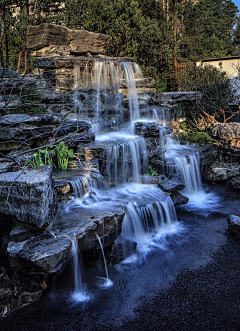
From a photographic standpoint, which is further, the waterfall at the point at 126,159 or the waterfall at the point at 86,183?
the waterfall at the point at 126,159

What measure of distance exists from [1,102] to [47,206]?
19.5 ft

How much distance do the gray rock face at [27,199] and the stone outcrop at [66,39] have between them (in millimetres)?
9882

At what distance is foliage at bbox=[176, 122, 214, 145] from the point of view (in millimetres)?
13691

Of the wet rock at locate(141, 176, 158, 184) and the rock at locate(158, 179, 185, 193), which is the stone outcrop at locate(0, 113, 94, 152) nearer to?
the wet rock at locate(141, 176, 158, 184)

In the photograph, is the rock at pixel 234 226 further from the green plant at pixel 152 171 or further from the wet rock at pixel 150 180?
the green plant at pixel 152 171

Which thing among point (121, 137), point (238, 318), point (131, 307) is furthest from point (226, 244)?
point (121, 137)

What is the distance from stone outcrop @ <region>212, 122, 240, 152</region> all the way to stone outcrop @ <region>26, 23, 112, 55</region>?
740 cm

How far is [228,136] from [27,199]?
32.3ft

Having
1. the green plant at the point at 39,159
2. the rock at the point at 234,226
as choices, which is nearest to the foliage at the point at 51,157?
the green plant at the point at 39,159

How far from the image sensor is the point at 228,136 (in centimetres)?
1244

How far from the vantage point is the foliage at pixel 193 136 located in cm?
1369

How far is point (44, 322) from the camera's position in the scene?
482 cm

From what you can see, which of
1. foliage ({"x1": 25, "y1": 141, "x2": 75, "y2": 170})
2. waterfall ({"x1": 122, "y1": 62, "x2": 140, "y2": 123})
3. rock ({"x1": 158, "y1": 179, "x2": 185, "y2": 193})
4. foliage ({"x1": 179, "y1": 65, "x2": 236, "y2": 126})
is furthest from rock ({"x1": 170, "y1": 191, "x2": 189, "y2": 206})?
foliage ({"x1": 179, "y1": 65, "x2": 236, "y2": 126})

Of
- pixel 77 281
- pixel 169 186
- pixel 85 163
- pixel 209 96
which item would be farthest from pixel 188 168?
pixel 209 96
